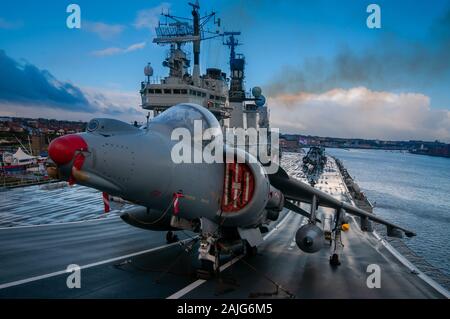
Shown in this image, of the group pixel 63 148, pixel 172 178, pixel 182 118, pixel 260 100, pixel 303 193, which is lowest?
pixel 303 193

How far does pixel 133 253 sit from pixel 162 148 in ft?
25.5

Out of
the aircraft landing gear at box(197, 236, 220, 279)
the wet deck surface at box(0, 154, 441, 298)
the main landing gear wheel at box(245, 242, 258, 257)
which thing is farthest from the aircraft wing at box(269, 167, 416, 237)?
the aircraft landing gear at box(197, 236, 220, 279)

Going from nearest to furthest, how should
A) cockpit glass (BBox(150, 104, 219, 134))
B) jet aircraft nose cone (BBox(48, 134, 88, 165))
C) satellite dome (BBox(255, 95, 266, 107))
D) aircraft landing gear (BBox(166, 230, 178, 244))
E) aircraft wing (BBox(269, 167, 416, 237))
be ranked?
1. jet aircraft nose cone (BBox(48, 134, 88, 165))
2. cockpit glass (BBox(150, 104, 219, 134))
3. aircraft wing (BBox(269, 167, 416, 237))
4. aircraft landing gear (BBox(166, 230, 178, 244))
5. satellite dome (BBox(255, 95, 266, 107))

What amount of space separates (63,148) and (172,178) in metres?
2.81

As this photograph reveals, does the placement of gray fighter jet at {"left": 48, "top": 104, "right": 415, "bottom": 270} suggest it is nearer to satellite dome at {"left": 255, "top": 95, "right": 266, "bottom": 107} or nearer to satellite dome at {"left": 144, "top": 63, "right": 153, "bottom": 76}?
satellite dome at {"left": 144, "top": 63, "right": 153, "bottom": 76}

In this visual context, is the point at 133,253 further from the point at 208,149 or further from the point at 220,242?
the point at 208,149

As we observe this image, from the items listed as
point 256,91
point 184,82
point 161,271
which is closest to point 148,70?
point 184,82

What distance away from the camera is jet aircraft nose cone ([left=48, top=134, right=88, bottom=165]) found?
6605 mm

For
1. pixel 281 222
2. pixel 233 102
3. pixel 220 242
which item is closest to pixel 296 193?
pixel 220 242

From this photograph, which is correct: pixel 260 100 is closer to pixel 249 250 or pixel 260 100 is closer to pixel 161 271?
pixel 249 250

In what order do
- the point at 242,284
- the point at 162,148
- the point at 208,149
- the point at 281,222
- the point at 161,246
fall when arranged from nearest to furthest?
A: the point at 162,148
the point at 208,149
the point at 242,284
the point at 161,246
the point at 281,222

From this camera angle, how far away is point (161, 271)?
469 inches

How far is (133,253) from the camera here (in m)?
14.5

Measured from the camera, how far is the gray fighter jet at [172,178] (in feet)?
23.4
